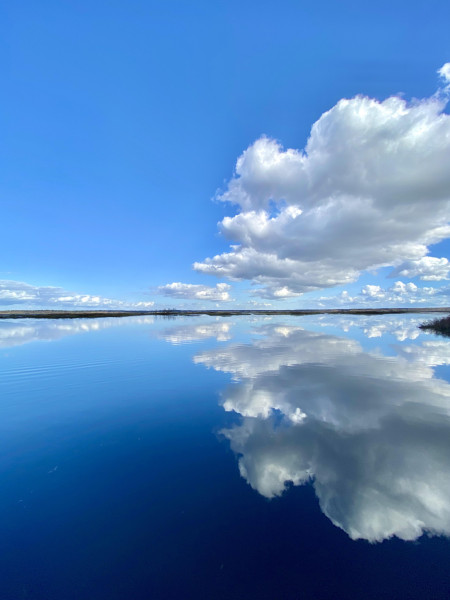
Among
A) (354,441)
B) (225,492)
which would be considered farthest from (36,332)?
(354,441)

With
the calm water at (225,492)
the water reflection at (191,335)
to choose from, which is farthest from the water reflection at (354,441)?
the water reflection at (191,335)

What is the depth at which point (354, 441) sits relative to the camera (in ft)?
29.0

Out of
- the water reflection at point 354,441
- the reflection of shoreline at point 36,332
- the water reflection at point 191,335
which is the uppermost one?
the reflection of shoreline at point 36,332

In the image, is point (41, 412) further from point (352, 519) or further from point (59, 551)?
point (352, 519)

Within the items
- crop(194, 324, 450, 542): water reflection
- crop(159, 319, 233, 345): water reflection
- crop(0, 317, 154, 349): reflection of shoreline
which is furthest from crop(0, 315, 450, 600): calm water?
crop(0, 317, 154, 349): reflection of shoreline

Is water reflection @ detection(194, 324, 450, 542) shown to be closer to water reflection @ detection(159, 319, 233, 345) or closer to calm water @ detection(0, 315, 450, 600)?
calm water @ detection(0, 315, 450, 600)

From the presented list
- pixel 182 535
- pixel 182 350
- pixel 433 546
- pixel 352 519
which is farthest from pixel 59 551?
pixel 182 350

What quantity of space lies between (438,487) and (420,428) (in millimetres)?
3728

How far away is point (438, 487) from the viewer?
6.60m

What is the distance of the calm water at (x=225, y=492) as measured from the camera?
4359 millimetres

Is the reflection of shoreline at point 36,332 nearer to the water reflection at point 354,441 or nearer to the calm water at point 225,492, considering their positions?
the calm water at point 225,492

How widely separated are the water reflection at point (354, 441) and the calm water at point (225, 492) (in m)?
0.05

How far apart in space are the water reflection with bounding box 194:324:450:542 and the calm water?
1.9 inches

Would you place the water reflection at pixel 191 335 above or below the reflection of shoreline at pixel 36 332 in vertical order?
below
